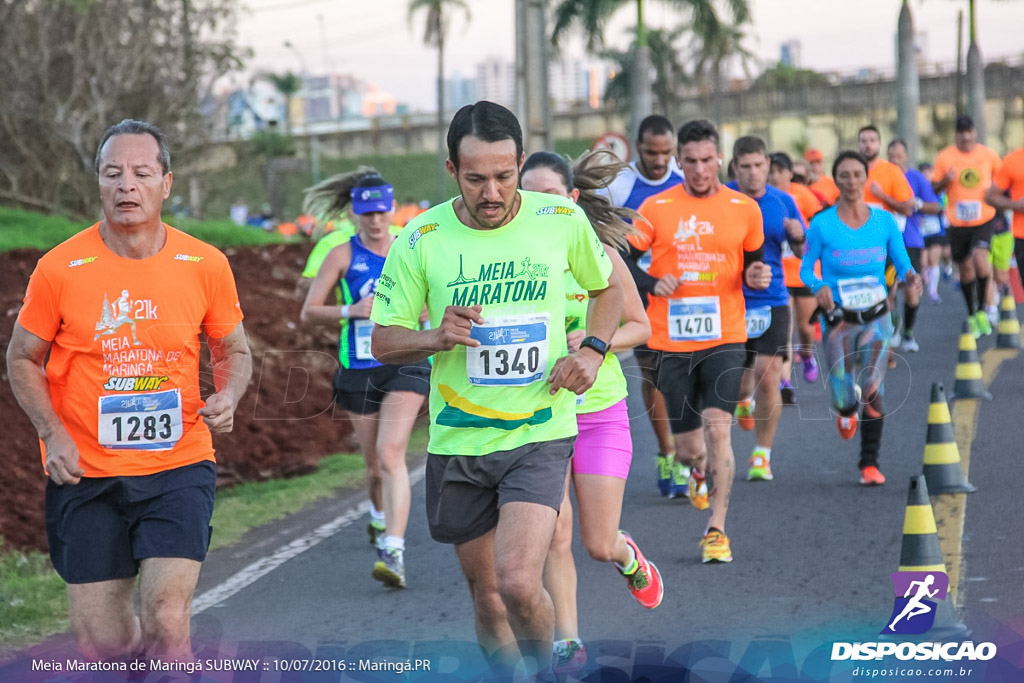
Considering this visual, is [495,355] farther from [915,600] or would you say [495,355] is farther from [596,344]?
[915,600]

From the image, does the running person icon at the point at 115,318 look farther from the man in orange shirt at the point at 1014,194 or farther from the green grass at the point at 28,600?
the man in orange shirt at the point at 1014,194

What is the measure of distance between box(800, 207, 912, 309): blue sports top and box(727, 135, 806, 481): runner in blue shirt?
225 mm

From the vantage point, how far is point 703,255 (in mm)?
7852

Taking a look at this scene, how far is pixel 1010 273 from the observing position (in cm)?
1505

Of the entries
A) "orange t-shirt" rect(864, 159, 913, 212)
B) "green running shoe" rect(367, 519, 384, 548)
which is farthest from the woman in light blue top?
"orange t-shirt" rect(864, 159, 913, 212)

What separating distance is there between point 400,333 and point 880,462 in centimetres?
582

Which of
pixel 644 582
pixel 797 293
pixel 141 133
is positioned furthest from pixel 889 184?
pixel 141 133

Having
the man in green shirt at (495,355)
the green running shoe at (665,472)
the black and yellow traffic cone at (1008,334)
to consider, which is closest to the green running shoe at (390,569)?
the man in green shirt at (495,355)

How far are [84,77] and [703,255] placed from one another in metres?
18.7

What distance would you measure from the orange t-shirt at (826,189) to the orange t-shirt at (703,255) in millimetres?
7499

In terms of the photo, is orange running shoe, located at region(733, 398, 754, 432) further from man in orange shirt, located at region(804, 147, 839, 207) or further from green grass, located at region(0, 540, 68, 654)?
green grass, located at region(0, 540, 68, 654)

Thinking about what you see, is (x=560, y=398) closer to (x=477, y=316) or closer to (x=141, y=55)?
(x=477, y=316)

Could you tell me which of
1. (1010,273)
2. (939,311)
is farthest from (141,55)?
(1010,273)

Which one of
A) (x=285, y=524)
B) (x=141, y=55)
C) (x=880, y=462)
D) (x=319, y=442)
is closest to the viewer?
(x=285, y=524)
